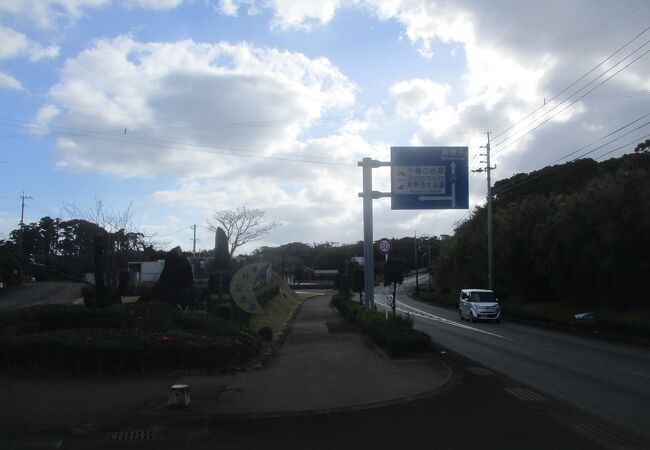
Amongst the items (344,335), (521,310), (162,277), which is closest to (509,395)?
(344,335)

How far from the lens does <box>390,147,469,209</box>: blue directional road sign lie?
20.5 metres

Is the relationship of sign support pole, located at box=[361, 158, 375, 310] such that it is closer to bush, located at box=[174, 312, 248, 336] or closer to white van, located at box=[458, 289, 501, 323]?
bush, located at box=[174, 312, 248, 336]

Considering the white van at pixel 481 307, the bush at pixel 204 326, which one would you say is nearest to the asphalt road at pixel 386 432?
the bush at pixel 204 326

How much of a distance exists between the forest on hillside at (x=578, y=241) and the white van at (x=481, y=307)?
423cm

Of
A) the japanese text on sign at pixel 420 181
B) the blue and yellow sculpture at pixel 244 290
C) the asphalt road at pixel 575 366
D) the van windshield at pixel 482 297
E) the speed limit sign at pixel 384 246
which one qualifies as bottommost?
the asphalt road at pixel 575 366

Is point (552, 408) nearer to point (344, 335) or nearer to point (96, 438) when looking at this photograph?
point (96, 438)

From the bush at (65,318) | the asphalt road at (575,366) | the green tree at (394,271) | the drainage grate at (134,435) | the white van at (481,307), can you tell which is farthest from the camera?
the white van at (481,307)

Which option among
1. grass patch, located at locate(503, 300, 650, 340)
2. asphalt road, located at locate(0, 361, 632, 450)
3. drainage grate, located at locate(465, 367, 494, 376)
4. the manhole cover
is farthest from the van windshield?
asphalt road, located at locate(0, 361, 632, 450)

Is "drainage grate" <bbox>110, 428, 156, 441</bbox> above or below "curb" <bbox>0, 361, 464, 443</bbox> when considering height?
below

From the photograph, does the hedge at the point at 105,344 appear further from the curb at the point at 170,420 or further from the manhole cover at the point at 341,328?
the manhole cover at the point at 341,328

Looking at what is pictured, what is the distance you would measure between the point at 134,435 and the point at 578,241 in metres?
28.9

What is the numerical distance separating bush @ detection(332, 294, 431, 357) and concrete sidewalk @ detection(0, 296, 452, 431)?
0.63 m

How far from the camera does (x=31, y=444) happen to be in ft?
25.5

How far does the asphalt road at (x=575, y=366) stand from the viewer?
987cm
